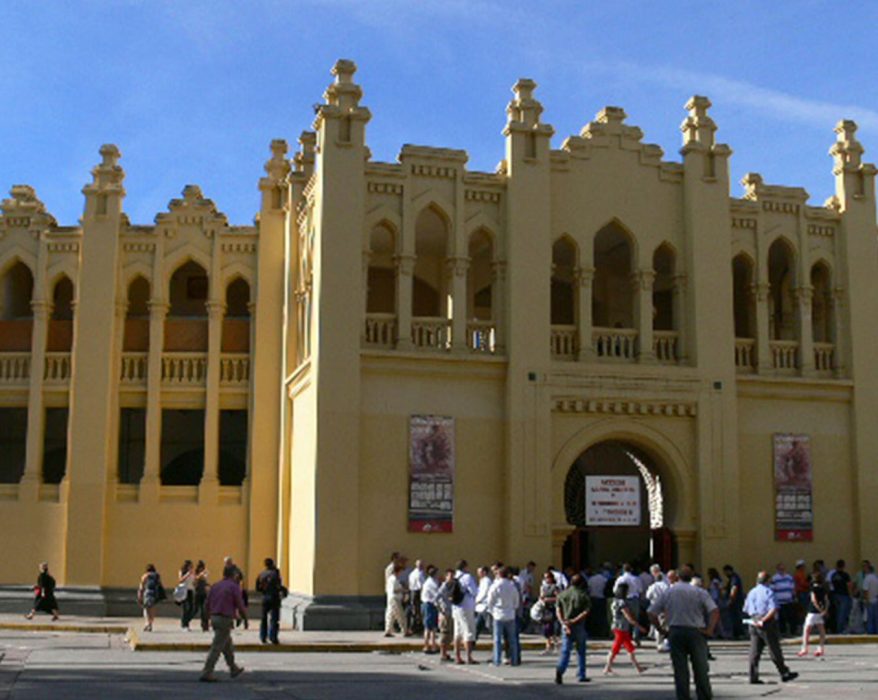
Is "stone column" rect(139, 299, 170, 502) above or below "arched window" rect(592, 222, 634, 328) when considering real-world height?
below

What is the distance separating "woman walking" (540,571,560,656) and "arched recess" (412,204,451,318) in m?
7.87

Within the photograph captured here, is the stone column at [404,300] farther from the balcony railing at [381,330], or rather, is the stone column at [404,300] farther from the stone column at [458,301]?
the stone column at [458,301]

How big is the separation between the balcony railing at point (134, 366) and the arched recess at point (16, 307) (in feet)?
8.65

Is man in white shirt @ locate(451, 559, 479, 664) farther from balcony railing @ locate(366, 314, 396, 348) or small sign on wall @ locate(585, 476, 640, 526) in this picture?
balcony railing @ locate(366, 314, 396, 348)

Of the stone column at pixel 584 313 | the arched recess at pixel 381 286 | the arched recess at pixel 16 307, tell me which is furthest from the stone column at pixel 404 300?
the arched recess at pixel 16 307

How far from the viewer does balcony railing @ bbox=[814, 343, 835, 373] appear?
29.2 m

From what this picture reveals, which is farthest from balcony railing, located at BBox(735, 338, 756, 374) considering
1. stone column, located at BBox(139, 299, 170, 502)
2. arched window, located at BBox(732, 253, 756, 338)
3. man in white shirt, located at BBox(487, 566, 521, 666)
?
stone column, located at BBox(139, 299, 170, 502)

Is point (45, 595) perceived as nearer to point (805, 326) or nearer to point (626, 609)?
point (626, 609)

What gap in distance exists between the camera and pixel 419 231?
1153 inches

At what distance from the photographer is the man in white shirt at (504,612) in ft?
62.0

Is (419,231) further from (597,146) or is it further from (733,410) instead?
(733,410)

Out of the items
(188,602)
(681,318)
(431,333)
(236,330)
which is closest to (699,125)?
(681,318)

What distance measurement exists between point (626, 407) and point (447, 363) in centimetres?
418

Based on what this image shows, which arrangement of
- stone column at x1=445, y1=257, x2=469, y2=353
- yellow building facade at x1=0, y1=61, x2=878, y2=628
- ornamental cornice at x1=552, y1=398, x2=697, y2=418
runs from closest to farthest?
1. yellow building facade at x1=0, y1=61, x2=878, y2=628
2. stone column at x1=445, y1=257, x2=469, y2=353
3. ornamental cornice at x1=552, y1=398, x2=697, y2=418
